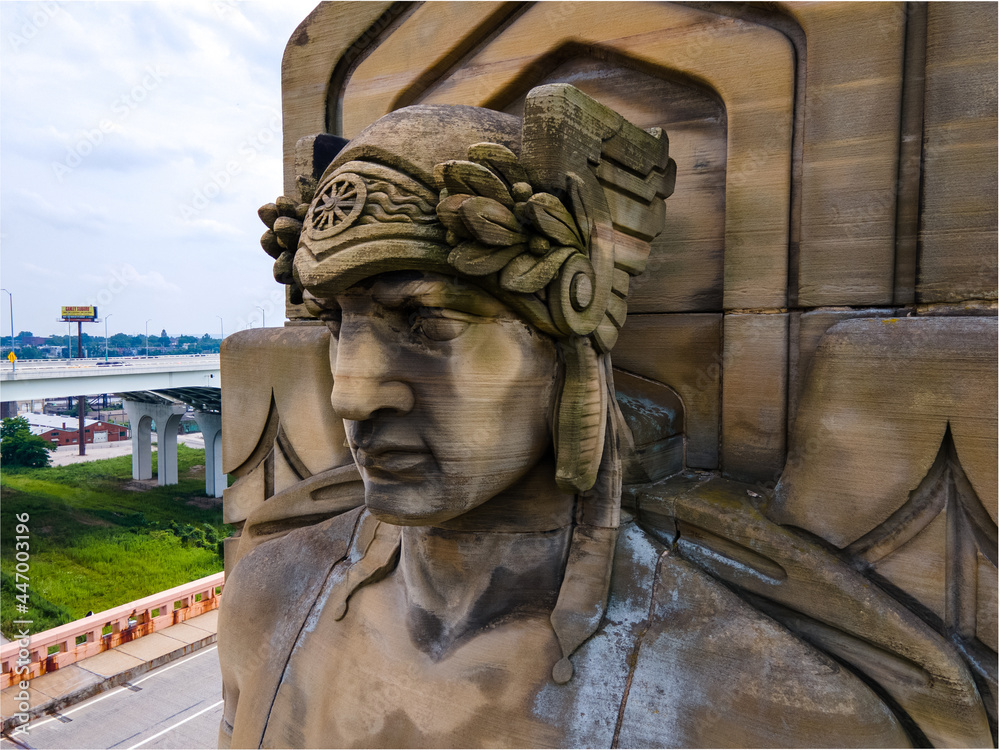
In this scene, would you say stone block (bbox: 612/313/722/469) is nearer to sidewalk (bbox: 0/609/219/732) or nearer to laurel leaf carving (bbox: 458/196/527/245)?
laurel leaf carving (bbox: 458/196/527/245)

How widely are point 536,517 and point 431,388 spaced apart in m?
0.66

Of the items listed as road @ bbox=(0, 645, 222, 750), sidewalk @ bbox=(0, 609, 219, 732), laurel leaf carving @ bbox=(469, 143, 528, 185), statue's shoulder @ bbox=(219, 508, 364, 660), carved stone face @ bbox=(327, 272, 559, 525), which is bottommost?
road @ bbox=(0, 645, 222, 750)

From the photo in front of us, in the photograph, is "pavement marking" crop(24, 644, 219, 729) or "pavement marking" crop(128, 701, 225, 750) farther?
"pavement marking" crop(24, 644, 219, 729)

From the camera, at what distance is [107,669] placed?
8.66 meters

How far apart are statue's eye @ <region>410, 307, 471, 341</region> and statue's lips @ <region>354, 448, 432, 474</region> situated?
0.36 meters

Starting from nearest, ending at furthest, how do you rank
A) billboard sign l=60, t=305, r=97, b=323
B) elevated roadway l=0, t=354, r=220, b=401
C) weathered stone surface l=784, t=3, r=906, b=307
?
1. weathered stone surface l=784, t=3, r=906, b=307
2. elevated roadway l=0, t=354, r=220, b=401
3. billboard sign l=60, t=305, r=97, b=323

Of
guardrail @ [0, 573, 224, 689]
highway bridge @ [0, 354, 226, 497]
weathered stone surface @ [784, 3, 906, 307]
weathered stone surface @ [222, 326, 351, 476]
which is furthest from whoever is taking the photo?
highway bridge @ [0, 354, 226, 497]

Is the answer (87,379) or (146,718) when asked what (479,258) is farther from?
(87,379)

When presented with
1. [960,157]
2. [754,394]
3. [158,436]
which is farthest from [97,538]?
[960,157]

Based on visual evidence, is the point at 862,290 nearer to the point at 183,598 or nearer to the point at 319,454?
the point at 319,454

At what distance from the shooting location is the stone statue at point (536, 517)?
188cm

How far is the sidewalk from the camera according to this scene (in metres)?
7.86

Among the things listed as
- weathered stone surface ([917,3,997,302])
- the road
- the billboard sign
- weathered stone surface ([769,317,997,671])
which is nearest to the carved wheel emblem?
weathered stone surface ([769,317,997,671])

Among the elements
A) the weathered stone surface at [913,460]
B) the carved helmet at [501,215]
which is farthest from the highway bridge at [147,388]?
the weathered stone surface at [913,460]
